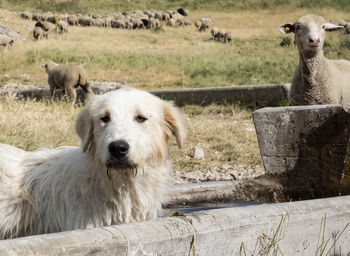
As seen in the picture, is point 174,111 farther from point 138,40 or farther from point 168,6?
point 168,6

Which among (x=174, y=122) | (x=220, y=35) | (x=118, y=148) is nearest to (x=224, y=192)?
(x=174, y=122)

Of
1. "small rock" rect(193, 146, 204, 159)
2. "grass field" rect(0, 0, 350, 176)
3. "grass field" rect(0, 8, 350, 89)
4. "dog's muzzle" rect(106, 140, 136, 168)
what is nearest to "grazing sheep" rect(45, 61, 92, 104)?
"grass field" rect(0, 0, 350, 176)

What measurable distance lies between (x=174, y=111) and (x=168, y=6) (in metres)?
45.9

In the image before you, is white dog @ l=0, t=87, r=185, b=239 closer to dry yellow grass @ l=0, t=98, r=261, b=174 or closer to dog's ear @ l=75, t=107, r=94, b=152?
dog's ear @ l=75, t=107, r=94, b=152

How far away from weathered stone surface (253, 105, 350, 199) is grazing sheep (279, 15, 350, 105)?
253 centimetres

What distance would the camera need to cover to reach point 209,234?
2645 millimetres

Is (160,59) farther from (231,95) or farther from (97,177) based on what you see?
(97,177)

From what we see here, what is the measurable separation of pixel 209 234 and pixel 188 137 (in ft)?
16.1

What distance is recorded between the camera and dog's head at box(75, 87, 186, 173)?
116 inches

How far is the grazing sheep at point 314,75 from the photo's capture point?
714 cm

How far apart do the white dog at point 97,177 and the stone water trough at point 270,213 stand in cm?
39

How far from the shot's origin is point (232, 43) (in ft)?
86.6

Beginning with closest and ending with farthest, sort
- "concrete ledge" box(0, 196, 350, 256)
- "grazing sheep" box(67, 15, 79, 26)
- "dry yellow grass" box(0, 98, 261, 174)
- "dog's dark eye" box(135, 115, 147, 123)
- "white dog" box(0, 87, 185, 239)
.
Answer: "concrete ledge" box(0, 196, 350, 256)
"white dog" box(0, 87, 185, 239)
"dog's dark eye" box(135, 115, 147, 123)
"dry yellow grass" box(0, 98, 261, 174)
"grazing sheep" box(67, 15, 79, 26)

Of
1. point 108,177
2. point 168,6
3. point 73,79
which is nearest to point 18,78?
point 73,79
